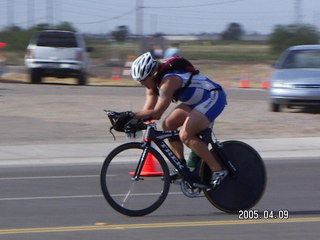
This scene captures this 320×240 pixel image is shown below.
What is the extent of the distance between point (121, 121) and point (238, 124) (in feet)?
31.8

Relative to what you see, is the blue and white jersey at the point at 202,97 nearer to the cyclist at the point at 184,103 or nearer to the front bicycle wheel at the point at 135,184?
the cyclist at the point at 184,103

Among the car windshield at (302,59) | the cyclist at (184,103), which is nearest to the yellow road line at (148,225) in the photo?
the cyclist at (184,103)

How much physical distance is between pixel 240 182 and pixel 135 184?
112 cm

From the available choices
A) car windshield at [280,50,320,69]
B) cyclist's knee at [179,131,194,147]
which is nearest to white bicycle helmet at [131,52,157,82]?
cyclist's knee at [179,131,194,147]

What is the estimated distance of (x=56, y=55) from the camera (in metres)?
27.4

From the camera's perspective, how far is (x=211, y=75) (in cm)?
4344

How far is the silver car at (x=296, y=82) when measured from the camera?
1844 cm

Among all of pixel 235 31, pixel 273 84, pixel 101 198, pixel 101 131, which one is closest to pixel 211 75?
pixel 273 84

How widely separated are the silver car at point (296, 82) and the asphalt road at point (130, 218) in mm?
7901

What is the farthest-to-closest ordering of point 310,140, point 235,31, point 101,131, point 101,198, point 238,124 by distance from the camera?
point 235,31
point 238,124
point 101,131
point 310,140
point 101,198

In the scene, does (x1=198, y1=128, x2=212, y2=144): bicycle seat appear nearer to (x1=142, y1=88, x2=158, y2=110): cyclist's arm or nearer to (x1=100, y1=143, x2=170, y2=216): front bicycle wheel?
(x1=100, y1=143, x2=170, y2=216): front bicycle wheel

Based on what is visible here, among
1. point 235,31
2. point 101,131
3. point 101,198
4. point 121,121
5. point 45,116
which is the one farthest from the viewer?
point 235,31

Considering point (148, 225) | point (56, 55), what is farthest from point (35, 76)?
point (148, 225)

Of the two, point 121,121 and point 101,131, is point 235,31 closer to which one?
point 101,131
